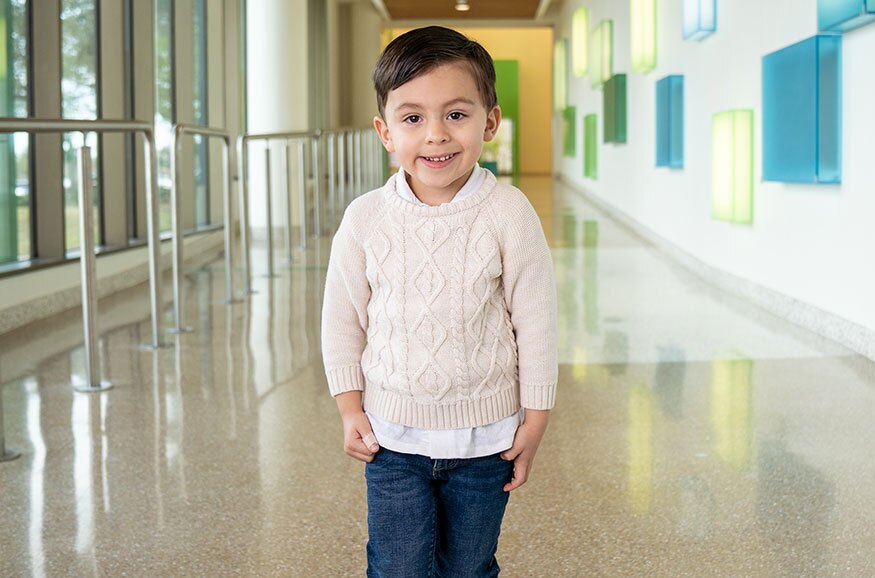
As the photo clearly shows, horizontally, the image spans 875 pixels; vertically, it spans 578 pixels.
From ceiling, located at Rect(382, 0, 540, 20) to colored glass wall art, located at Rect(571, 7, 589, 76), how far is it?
3282 millimetres

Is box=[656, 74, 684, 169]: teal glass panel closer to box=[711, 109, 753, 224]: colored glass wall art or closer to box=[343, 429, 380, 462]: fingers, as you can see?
box=[711, 109, 753, 224]: colored glass wall art

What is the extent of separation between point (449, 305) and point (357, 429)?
224 millimetres

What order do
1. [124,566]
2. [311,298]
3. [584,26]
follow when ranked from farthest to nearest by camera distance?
[584,26]
[311,298]
[124,566]

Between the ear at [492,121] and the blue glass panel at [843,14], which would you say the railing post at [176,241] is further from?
the ear at [492,121]

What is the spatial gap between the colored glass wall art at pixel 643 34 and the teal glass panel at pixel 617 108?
4.11 feet

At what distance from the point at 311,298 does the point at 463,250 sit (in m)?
4.97

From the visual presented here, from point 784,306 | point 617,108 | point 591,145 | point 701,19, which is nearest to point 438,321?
point 784,306

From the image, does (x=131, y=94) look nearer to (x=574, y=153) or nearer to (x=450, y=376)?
(x=450, y=376)

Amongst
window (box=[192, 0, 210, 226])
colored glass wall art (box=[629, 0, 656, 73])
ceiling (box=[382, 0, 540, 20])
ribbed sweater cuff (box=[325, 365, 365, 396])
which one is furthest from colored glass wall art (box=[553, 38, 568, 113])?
ribbed sweater cuff (box=[325, 365, 365, 396])

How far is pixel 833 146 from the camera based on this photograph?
4945 millimetres

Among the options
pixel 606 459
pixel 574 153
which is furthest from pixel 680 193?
pixel 574 153

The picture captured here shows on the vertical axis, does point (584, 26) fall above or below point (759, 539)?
above

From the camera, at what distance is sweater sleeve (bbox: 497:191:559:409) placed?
157 cm

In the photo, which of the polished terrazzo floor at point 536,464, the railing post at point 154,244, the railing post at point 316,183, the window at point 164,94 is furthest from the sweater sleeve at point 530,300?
the window at point 164,94
